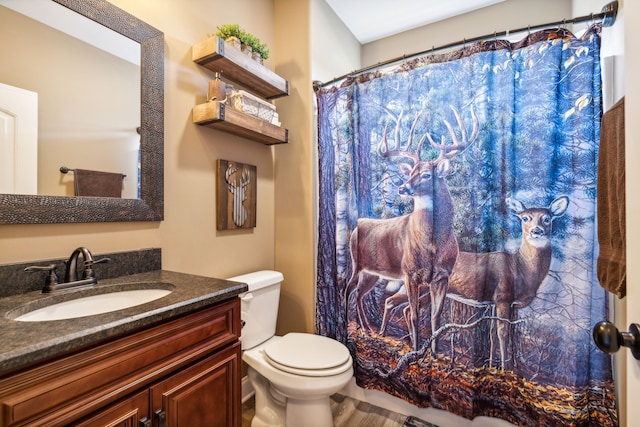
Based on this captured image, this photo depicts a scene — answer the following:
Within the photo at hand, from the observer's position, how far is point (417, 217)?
1594 millimetres

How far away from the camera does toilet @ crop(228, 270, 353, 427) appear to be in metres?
1.35

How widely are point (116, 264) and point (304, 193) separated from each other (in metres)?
1.15

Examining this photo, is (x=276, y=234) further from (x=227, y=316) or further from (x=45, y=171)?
(x=45, y=171)

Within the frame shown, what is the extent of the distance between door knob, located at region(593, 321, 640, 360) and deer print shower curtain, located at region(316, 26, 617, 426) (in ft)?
3.06

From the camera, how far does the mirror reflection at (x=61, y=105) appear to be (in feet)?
3.20

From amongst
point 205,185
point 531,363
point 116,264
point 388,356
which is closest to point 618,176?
point 531,363

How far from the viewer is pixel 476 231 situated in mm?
1458

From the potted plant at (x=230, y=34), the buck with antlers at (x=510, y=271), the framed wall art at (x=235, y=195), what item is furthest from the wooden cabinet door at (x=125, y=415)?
the potted plant at (x=230, y=34)

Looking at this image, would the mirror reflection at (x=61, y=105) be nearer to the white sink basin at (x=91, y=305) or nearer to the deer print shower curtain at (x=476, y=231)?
the white sink basin at (x=91, y=305)

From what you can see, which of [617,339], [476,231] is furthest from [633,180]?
[476,231]

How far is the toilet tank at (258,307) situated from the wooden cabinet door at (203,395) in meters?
0.42

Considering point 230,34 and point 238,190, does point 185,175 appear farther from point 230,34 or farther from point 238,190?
point 230,34

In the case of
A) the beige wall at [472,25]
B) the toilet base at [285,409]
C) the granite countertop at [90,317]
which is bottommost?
the toilet base at [285,409]

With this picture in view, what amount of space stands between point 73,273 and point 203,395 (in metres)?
0.66
